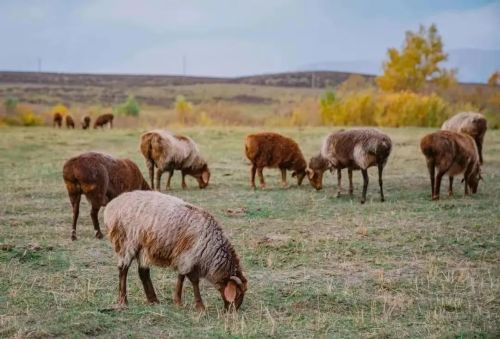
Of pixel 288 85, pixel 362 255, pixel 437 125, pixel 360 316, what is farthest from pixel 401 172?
pixel 288 85

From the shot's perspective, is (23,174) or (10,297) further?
(23,174)

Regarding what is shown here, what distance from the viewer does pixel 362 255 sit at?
1055 centimetres

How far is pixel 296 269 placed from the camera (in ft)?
32.3

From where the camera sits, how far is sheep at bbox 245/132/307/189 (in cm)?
1741

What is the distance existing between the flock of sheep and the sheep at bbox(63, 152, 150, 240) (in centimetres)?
2

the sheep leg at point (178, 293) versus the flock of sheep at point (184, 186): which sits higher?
the flock of sheep at point (184, 186)

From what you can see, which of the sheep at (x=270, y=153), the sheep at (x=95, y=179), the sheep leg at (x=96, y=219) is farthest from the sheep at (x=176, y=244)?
the sheep at (x=270, y=153)

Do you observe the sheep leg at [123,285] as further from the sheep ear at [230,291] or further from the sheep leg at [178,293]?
the sheep ear at [230,291]

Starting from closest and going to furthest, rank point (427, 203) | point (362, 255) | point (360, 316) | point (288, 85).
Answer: point (360, 316), point (362, 255), point (427, 203), point (288, 85)

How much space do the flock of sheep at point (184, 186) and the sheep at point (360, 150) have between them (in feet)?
0.07

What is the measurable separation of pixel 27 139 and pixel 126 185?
1982cm

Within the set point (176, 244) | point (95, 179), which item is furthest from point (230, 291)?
point (95, 179)

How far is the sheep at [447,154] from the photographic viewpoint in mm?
14883

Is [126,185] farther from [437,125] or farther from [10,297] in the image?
[437,125]
